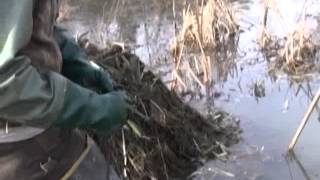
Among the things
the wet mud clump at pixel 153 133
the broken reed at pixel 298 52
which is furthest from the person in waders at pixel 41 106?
the broken reed at pixel 298 52

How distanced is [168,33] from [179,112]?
3428 mm

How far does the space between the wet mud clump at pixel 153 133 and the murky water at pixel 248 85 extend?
18 cm

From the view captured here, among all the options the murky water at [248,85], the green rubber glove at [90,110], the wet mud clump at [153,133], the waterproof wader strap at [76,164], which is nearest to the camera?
the green rubber glove at [90,110]

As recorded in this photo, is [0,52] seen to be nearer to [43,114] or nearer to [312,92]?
[43,114]

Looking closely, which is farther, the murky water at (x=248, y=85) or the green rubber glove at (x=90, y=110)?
the murky water at (x=248, y=85)

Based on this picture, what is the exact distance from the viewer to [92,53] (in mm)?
4711

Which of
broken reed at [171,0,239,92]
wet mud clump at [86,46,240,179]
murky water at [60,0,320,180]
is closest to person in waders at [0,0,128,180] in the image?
wet mud clump at [86,46,240,179]

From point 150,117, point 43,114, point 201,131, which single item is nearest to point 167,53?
point 201,131

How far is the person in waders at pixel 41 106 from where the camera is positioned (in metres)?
2.13

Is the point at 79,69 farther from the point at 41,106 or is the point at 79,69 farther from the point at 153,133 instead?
the point at 153,133

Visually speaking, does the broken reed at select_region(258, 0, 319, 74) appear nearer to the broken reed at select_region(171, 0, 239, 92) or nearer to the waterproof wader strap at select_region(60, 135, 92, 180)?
the broken reed at select_region(171, 0, 239, 92)

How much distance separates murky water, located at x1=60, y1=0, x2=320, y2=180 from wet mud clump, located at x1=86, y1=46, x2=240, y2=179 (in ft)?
0.58

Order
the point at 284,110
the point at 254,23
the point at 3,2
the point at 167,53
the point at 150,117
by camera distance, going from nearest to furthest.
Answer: the point at 3,2
the point at 150,117
the point at 284,110
the point at 167,53
the point at 254,23

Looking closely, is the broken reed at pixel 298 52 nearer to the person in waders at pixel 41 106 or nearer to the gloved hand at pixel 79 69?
the gloved hand at pixel 79 69
